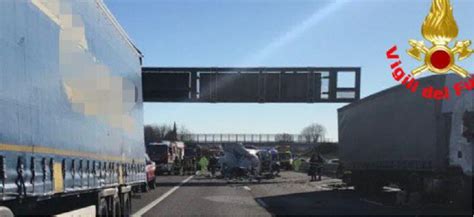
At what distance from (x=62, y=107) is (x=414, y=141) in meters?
15.4

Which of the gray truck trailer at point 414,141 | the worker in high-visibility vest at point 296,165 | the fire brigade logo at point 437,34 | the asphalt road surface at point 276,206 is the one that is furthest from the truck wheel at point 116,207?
the worker in high-visibility vest at point 296,165

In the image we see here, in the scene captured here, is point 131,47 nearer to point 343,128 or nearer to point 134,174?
point 134,174

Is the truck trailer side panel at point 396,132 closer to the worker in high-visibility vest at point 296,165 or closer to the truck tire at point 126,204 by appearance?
the truck tire at point 126,204

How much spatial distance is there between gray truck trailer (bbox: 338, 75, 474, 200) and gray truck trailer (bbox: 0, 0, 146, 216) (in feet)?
32.1

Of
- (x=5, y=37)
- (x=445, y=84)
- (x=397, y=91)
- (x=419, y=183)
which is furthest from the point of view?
(x=397, y=91)

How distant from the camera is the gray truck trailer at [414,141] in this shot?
18703 millimetres

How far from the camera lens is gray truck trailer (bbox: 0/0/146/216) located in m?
6.15

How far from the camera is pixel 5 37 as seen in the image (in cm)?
598

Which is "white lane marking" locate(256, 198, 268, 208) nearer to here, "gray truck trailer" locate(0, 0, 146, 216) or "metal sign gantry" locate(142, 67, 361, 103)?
"gray truck trailer" locate(0, 0, 146, 216)

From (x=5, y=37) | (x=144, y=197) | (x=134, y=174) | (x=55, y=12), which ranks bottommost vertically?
(x=144, y=197)

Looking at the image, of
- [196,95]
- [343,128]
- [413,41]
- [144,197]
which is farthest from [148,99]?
[413,41]

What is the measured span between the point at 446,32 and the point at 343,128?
66.5ft

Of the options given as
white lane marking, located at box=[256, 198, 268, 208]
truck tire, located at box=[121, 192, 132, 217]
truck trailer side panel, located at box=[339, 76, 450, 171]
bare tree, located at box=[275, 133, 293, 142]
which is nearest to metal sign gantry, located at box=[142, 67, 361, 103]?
truck trailer side panel, located at box=[339, 76, 450, 171]

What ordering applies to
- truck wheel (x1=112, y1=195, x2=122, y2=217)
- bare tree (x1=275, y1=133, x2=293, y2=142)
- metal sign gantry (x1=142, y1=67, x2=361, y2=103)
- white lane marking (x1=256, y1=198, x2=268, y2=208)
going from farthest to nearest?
bare tree (x1=275, y1=133, x2=293, y2=142), metal sign gantry (x1=142, y1=67, x2=361, y2=103), white lane marking (x1=256, y1=198, x2=268, y2=208), truck wheel (x1=112, y1=195, x2=122, y2=217)
